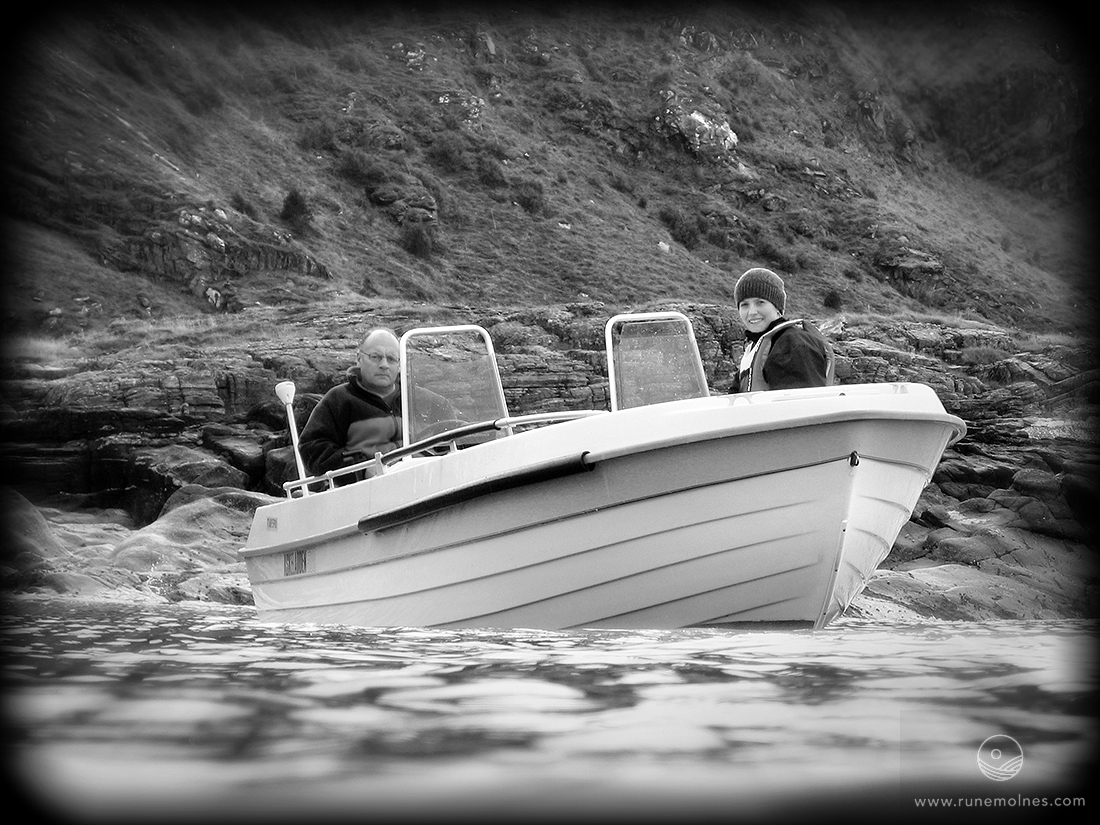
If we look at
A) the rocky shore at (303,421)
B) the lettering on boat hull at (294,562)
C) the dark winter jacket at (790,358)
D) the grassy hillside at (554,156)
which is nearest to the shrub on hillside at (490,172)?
the grassy hillside at (554,156)

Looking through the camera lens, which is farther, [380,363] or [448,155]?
[448,155]

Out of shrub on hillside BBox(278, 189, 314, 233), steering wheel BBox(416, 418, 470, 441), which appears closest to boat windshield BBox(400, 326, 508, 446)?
steering wheel BBox(416, 418, 470, 441)

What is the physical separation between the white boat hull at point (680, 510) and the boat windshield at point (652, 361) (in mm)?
856

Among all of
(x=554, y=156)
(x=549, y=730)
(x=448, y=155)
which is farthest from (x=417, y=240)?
(x=549, y=730)

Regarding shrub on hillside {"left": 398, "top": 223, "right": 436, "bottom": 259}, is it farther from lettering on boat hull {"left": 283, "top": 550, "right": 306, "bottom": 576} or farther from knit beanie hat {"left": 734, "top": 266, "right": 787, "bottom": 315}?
knit beanie hat {"left": 734, "top": 266, "right": 787, "bottom": 315}

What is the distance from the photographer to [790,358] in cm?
544

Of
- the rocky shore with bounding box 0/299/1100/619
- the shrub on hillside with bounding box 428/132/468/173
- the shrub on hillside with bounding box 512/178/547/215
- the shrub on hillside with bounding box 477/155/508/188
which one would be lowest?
the rocky shore with bounding box 0/299/1100/619

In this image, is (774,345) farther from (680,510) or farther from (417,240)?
(417,240)

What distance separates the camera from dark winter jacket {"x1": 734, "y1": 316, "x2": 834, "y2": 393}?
541cm

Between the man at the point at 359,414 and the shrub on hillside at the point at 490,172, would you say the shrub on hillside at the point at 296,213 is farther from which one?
the man at the point at 359,414

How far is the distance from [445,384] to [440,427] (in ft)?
0.86

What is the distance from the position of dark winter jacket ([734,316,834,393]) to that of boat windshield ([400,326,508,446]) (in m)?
1.45

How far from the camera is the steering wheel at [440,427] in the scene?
19.6ft

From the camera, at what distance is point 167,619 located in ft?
17.5
